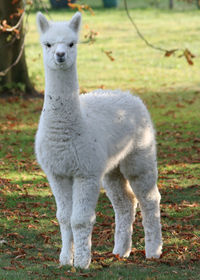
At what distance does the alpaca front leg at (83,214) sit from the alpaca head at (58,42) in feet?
3.20

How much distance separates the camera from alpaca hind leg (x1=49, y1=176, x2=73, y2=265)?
15.4 ft

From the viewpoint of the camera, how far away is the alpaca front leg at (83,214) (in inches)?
180

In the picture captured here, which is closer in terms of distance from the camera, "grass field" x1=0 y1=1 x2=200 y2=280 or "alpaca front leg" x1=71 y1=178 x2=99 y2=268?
"alpaca front leg" x1=71 y1=178 x2=99 y2=268

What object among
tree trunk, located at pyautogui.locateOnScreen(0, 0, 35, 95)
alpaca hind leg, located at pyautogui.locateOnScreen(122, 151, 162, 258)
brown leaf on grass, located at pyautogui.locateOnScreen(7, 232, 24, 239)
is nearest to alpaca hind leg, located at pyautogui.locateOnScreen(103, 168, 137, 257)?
alpaca hind leg, located at pyautogui.locateOnScreen(122, 151, 162, 258)

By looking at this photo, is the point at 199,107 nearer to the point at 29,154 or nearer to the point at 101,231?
the point at 29,154

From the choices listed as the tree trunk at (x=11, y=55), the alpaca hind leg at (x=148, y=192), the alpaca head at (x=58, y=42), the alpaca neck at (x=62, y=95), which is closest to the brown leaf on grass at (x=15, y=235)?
the alpaca hind leg at (x=148, y=192)

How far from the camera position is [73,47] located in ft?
14.6

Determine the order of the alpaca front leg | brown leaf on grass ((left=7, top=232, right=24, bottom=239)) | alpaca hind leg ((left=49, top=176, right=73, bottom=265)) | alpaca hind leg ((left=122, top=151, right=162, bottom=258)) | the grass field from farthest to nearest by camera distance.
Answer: brown leaf on grass ((left=7, top=232, right=24, bottom=239)) < alpaca hind leg ((left=122, top=151, right=162, bottom=258)) < the grass field < alpaca hind leg ((left=49, top=176, right=73, bottom=265)) < the alpaca front leg

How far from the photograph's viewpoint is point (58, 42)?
435 cm

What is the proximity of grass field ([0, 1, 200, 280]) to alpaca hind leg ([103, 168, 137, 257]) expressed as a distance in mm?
174

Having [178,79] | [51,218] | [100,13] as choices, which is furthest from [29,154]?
[100,13]

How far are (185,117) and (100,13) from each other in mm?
18589

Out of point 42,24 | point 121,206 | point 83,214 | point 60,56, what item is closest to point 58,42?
point 60,56

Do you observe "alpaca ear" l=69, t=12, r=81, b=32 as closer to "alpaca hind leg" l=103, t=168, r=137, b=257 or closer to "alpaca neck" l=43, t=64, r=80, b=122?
"alpaca neck" l=43, t=64, r=80, b=122
